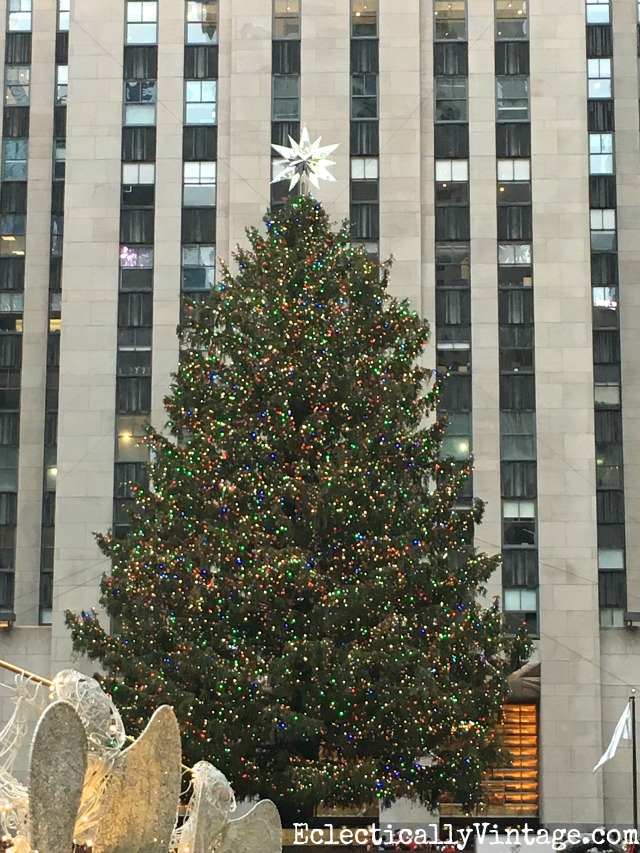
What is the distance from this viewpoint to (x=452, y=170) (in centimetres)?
5881

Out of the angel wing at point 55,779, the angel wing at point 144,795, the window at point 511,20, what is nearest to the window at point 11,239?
the window at point 511,20

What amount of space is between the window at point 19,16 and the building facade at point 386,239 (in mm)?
2001

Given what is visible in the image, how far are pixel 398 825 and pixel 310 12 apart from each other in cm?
2985

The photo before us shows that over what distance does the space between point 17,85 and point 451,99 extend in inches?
661

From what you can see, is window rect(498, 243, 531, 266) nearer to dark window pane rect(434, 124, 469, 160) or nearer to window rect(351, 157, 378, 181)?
dark window pane rect(434, 124, 469, 160)

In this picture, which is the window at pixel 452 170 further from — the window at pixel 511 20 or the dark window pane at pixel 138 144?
the dark window pane at pixel 138 144

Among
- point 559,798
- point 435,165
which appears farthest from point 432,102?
point 559,798

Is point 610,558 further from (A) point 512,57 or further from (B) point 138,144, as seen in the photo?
(B) point 138,144

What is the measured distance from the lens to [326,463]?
114ft

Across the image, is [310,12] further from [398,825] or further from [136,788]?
[136,788]

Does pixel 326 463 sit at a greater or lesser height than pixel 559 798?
greater

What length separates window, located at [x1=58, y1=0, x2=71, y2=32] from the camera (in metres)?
61.9

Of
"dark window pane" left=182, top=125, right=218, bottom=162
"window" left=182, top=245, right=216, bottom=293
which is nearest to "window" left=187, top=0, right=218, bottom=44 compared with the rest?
"dark window pane" left=182, top=125, right=218, bottom=162

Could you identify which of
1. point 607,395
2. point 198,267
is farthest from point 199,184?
point 607,395
